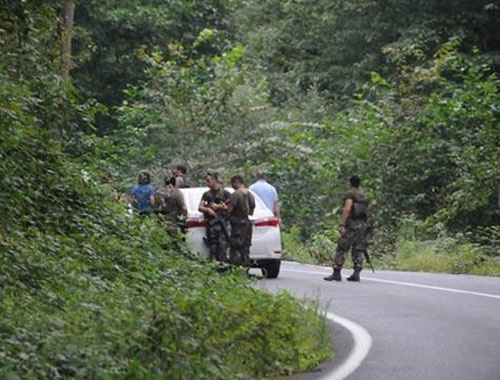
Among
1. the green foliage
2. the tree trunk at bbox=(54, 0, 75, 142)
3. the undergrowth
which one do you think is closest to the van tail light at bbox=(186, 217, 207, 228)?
the green foliage

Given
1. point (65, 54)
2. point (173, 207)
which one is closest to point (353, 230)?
point (173, 207)

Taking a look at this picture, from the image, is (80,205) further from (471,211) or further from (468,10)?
(468,10)

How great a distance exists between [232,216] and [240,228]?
9.2 inches

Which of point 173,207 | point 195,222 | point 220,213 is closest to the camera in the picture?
point 220,213

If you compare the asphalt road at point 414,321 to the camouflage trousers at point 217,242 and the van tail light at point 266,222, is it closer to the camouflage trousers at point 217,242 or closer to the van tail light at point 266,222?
the camouflage trousers at point 217,242

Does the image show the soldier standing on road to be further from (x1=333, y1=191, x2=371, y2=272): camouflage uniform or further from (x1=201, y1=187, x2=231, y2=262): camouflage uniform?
(x1=333, y1=191, x2=371, y2=272): camouflage uniform

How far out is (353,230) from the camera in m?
22.8

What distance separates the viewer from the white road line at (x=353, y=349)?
12.6 meters

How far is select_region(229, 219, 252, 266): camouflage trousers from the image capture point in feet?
70.9

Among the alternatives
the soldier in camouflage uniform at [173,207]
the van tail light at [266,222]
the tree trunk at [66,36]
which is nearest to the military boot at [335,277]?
the van tail light at [266,222]

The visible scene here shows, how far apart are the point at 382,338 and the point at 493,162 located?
1568 cm

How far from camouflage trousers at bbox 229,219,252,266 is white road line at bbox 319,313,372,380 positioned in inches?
175

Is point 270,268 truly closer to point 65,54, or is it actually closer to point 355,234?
point 355,234

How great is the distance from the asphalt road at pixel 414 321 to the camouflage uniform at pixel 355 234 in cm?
43
